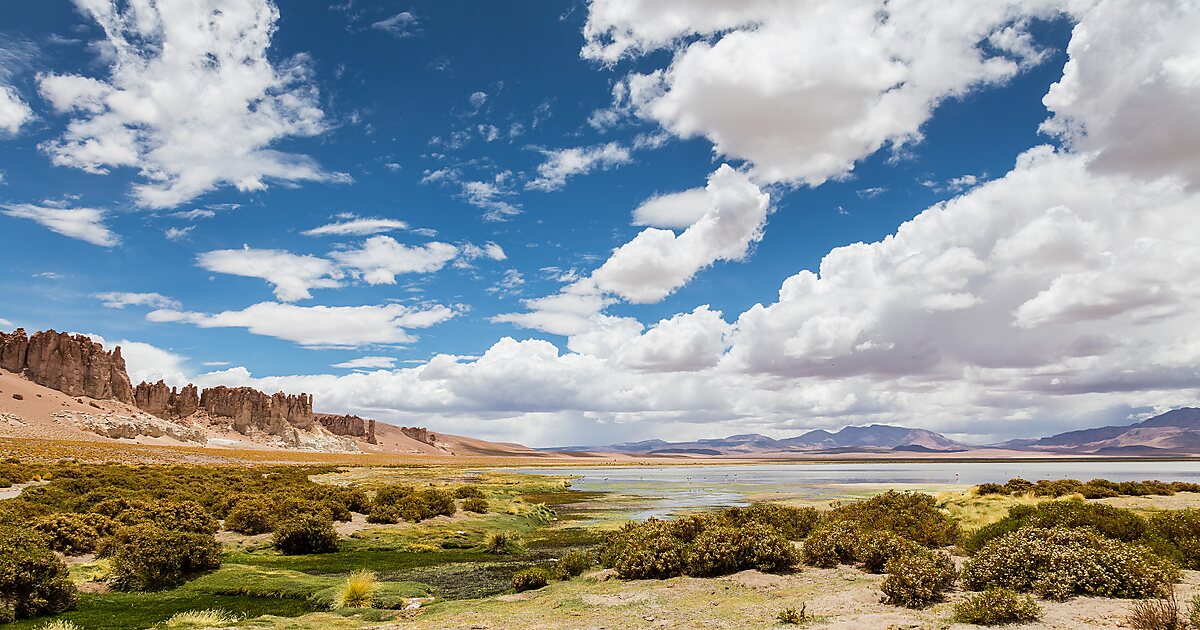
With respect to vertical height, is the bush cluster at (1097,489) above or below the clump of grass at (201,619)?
above

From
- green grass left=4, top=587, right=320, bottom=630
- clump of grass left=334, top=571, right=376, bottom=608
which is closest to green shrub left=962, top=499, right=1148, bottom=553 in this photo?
clump of grass left=334, top=571, right=376, bottom=608

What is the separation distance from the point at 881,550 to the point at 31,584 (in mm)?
20390

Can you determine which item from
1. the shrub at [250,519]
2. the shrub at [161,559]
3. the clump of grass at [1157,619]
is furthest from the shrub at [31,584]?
the clump of grass at [1157,619]

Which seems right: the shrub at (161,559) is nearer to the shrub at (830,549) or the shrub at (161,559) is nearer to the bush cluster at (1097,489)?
the shrub at (830,549)

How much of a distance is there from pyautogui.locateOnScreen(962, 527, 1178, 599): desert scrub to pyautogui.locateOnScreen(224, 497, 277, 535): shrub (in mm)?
25452

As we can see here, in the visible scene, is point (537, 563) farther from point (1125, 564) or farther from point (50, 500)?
point (50, 500)

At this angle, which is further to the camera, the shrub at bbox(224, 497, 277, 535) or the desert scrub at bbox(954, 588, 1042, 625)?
the shrub at bbox(224, 497, 277, 535)

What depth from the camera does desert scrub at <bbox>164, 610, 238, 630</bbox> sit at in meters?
13.2

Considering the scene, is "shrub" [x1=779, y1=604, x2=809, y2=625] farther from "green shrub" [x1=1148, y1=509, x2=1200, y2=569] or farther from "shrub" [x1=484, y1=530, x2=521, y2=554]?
"shrub" [x1=484, y1=530, x2=521, y2=554]

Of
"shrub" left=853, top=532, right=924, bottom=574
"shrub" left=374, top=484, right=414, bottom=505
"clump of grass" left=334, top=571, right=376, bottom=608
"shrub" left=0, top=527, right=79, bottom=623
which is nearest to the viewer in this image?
"shrub" left=0, top=527, right=79, bottom=623

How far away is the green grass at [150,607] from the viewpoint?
44.3ft

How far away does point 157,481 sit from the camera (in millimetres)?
39031

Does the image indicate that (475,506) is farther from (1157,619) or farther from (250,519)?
(1157,619)

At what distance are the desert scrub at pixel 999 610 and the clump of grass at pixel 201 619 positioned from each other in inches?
581
